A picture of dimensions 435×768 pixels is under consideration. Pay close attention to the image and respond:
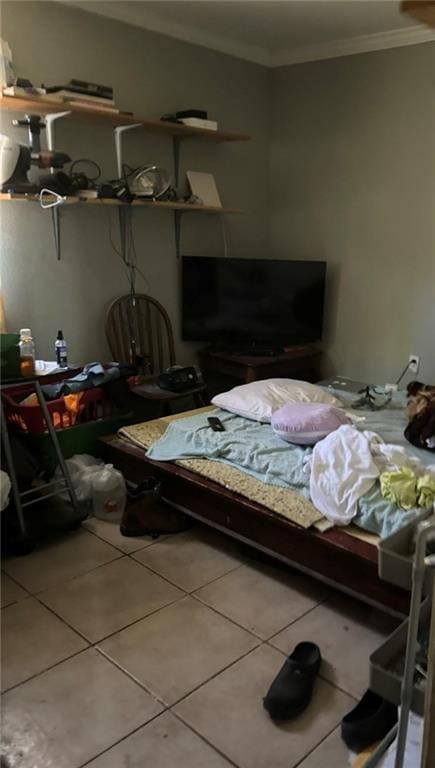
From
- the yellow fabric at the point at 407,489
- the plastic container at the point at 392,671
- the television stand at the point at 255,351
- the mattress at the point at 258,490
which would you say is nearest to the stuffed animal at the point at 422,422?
the yellow fabric at the point at 407,489

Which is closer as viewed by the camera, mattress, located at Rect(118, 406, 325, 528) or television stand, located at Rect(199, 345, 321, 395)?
mattress, located at Rect(118, 406, 325, 528)

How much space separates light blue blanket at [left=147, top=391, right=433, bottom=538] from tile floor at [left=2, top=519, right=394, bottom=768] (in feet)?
1.17

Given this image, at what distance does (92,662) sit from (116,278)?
2.31 metres

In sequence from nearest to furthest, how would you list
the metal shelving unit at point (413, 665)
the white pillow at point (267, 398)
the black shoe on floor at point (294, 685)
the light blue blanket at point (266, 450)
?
the metal shelving unit at point (413, 665) → the black shoe on floor at point (294, 685) → the light blue blanket at point (266, 450) → the white pillow at point (267, 398)

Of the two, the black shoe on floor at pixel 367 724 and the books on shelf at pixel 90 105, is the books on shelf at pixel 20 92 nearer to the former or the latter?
the books on shelf at pixel 90 105

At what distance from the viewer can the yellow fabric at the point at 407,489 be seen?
2.07 m

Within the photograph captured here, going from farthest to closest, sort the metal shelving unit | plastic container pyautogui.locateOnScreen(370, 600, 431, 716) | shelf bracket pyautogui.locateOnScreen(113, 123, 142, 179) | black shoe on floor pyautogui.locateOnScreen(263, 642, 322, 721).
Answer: shelf bracket pyautogui.locateOnScreen(113, 123, 142, 179), black shoe on floor pyautogui.locateOnScreen(263, 642, 322, 721), plastic container pyautogui.locateOnScreen(370, 600, 431, 716), the metal shelving unit

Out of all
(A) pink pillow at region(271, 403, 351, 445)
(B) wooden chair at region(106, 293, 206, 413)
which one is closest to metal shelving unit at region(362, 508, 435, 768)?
(A) pink pillow at region(271, 403, 351, 445)

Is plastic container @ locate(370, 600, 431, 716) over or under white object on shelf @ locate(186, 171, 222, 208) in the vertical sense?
under

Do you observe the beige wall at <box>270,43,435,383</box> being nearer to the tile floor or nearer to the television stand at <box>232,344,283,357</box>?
the television stand at <box>232,344,283,357</box>

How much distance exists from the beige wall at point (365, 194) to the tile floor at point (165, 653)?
2.01 metres

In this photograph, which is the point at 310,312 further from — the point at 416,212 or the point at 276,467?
the point at 276,467

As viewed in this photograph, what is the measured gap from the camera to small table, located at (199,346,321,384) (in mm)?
3814

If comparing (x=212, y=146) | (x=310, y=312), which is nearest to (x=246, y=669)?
(x=310, y=312)
